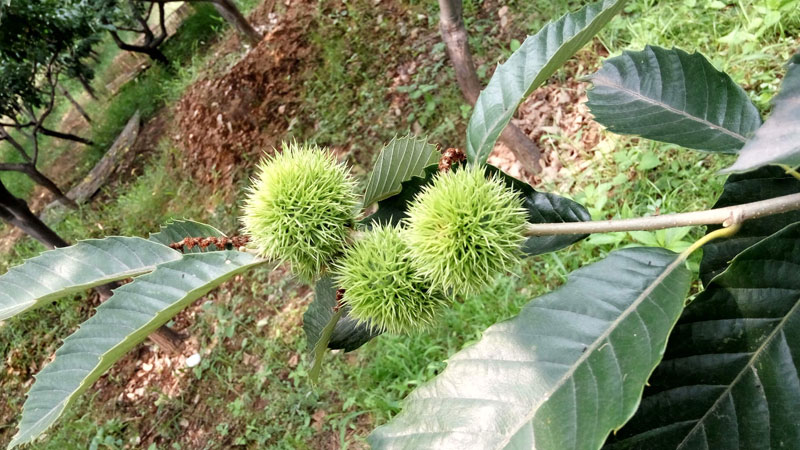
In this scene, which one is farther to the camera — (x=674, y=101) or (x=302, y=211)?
(x=674, y=101)

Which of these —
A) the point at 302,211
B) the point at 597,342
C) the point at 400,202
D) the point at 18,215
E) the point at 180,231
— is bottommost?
the point at 597,342

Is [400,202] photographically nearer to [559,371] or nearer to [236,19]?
[559,371]

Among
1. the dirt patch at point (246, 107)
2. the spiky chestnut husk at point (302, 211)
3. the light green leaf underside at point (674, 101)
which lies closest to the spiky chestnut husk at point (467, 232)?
the spiky chestnut husk at point (302, 211)

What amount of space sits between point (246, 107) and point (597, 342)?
5542 millimetres

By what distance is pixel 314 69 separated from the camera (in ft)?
18.5

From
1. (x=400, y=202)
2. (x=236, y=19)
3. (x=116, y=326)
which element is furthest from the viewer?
(x=236, y=19)

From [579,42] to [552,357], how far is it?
57 centimetres

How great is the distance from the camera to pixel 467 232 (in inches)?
35.1

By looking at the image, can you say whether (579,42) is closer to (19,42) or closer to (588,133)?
(588,133)

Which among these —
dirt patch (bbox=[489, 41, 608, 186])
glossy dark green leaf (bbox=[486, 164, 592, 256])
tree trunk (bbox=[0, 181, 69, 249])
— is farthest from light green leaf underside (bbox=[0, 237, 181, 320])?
tree trunk (bbox=[0, 181, 69, 249])

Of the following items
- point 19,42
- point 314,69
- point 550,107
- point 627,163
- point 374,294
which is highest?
point 19,42

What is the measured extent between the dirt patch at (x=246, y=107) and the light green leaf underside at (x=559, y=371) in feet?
15.7

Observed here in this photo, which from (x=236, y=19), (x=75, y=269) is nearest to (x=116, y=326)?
(x=75, y=269)

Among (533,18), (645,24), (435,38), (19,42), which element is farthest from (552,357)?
(19,42)
